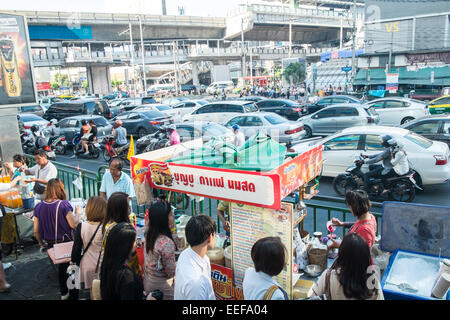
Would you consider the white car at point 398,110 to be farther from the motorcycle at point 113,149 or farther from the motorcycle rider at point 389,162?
the motorcycle at point 113,149

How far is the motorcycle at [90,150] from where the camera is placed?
49.9ft

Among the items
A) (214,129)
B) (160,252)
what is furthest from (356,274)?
(214,129)

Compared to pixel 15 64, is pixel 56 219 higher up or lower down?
lower down

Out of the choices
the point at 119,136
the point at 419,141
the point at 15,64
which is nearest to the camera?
the point at 15,64

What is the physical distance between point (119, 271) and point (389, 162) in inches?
281

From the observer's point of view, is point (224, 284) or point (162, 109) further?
point (162, 109)

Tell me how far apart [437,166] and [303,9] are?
59.3 metres

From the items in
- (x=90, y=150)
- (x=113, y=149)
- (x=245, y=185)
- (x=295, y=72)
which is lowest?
(x=90, y=150)

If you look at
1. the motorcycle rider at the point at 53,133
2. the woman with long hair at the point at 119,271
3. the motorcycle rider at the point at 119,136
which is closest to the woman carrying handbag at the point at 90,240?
the woman with long hair at the point at 119,271

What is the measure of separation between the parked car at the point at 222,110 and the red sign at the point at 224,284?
15.3 metres

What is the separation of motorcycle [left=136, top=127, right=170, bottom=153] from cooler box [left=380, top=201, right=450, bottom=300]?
1032 cm

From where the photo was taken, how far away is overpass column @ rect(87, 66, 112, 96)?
59812mm

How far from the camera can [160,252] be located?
3.53m

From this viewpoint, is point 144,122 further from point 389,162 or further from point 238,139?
point 389,162
